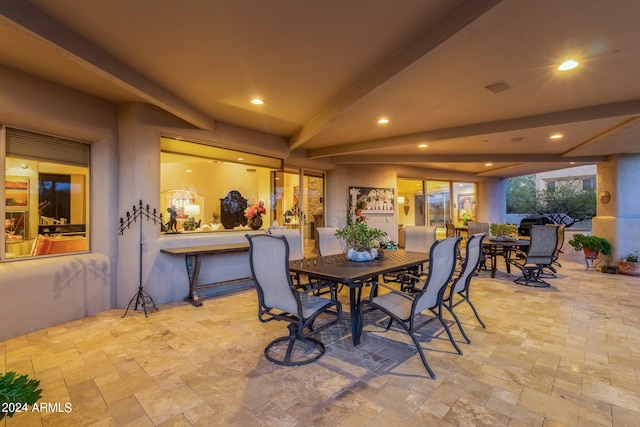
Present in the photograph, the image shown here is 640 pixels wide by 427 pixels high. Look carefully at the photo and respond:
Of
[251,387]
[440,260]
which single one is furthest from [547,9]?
[251,387]

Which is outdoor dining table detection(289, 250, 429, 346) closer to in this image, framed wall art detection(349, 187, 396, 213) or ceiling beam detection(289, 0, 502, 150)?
ceiling beam detection(289, 0, 502, 150)

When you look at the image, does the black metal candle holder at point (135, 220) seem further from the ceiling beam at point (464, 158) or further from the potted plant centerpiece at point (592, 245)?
the potted plant centerpiece at point (592, 245)

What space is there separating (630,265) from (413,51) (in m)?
6.69

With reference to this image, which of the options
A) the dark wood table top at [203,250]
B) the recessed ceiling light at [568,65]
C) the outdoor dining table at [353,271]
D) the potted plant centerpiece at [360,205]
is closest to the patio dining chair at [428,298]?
the outdoor dining table at [353,271]

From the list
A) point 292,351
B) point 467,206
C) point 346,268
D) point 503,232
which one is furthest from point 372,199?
point 292,351

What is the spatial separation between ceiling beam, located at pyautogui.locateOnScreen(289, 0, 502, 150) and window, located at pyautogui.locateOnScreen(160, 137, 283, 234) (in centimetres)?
222

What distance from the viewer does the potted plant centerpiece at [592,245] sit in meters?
6.16

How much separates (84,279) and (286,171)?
3.97 metres

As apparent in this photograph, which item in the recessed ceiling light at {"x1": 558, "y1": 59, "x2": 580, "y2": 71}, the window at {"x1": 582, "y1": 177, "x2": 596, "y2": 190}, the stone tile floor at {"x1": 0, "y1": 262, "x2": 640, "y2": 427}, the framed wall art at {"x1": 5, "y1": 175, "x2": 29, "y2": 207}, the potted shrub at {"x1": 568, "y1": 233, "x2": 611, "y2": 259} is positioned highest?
the window at {"x1": 582, "y1": 177, "x2": 596, "y2": 190}

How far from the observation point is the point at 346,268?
9.48ft

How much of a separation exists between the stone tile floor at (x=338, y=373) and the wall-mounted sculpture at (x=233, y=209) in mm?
2010

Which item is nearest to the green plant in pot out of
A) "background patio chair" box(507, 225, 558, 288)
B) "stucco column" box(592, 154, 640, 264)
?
"background patio chair" box(507, 225, 558, 288)

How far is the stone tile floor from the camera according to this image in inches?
74.1

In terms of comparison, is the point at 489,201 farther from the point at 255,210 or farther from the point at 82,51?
the point at 82,51
